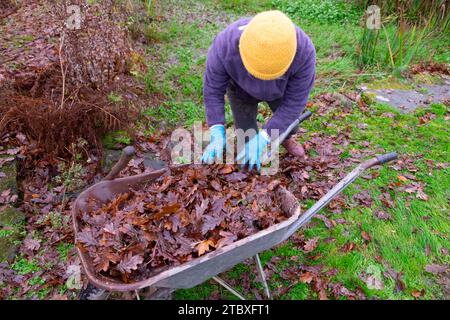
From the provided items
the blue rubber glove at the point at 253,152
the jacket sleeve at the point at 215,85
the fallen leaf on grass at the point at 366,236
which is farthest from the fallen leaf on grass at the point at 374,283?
the jacket sleeve at the point at 215,85

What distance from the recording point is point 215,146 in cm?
279

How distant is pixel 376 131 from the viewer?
448cm

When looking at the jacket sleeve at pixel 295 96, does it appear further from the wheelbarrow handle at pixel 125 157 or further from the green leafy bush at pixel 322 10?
the green leafy bush at pixel 322 10

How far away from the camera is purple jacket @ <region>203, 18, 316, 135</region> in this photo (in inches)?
99.7

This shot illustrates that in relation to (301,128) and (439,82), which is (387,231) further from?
(439,82)

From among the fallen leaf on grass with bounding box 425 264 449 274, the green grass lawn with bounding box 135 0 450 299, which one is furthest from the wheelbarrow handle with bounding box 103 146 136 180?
the fallen leaf on grass with bounding box 425 264 449 274

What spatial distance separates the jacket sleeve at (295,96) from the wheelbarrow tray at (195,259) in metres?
0.63

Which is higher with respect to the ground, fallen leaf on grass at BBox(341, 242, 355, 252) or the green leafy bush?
the green leafy bush

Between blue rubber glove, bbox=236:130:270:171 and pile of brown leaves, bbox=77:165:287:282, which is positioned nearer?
pile of brown leaves, bbox=77:165:287:282

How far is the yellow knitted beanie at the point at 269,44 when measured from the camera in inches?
79.0

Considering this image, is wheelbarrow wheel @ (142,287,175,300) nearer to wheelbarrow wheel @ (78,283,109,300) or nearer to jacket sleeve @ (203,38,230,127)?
wheelbarrow wheel @ (78,283,109,300)

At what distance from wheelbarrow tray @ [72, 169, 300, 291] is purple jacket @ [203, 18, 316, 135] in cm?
75

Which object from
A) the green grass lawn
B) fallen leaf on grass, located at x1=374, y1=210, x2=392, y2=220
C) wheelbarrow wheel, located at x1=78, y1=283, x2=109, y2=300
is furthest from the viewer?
fallen leaf on grass, located at x1=374, y1=210, x2=392, y2=220

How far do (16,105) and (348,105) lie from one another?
4.15m
